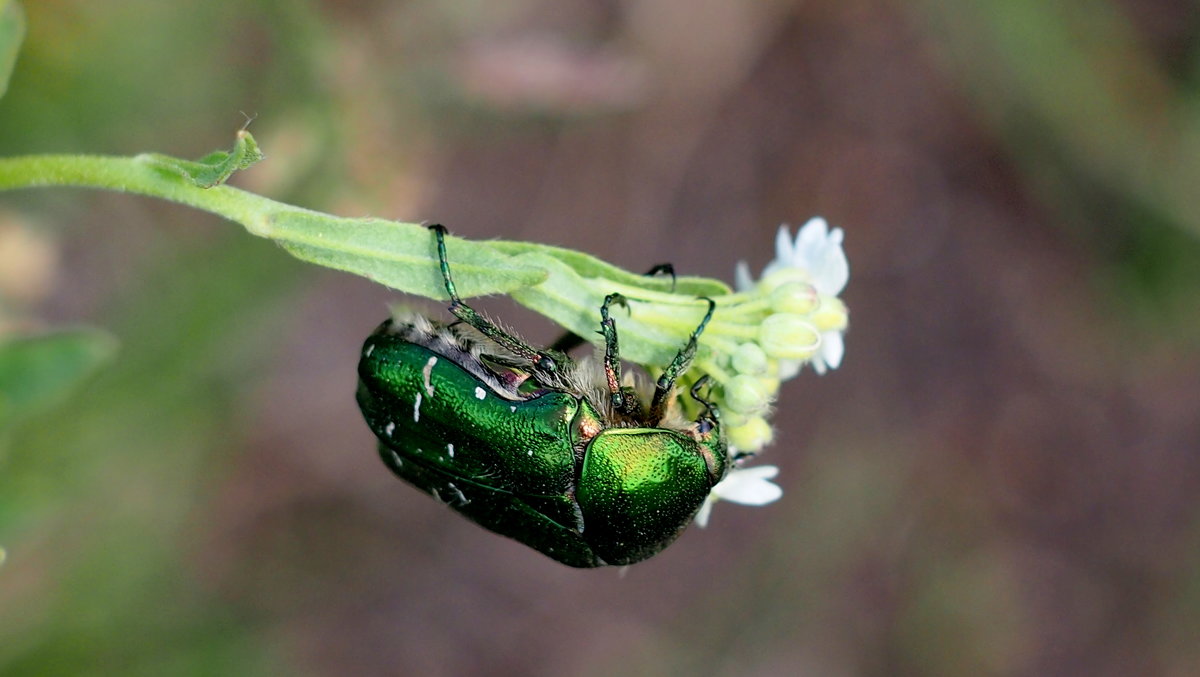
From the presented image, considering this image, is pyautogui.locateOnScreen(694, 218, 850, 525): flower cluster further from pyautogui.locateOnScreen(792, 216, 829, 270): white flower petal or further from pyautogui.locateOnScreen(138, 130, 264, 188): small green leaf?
pyautogui.locateOnScreen(138, 130, 264, 188): small green leaf

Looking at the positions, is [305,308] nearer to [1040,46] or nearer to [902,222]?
[902,222]

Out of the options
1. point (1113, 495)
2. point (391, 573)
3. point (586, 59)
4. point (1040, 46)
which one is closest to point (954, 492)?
point (1113, 495)

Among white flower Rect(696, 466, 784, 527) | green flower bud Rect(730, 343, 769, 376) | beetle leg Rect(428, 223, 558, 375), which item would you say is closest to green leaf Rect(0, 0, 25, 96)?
beetle leg Rect(428, 223, 558, 375)

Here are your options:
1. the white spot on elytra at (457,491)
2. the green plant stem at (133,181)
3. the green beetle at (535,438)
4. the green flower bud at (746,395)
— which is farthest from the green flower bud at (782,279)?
the green plant stem at (133,181)

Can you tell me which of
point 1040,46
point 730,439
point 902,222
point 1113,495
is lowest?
point 730,439

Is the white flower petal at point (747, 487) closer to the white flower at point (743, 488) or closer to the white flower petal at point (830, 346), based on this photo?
the white flower at point (743, 488)
